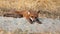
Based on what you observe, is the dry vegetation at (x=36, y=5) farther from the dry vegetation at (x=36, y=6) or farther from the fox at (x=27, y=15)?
the fox at (x=27, y=15)

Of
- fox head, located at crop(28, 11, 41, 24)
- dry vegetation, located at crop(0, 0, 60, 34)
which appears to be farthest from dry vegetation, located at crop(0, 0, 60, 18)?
fox head, located at crop(28, 11, 41, 24)

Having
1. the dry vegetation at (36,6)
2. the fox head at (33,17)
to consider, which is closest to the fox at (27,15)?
the fox head at (33,17)

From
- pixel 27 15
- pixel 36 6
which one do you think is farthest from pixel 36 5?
pixel 27 15

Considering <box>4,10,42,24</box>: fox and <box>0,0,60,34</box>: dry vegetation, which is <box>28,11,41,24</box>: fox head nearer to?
<box>4,10,42,24</box>: fox

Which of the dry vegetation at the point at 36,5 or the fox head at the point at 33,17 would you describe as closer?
the fox head at the point at 33,17

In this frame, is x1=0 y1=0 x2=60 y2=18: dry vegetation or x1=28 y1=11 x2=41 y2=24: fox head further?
x1=0 y1=0 x2=60 y2=18: dry vegetation

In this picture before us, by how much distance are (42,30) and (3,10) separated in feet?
4.87

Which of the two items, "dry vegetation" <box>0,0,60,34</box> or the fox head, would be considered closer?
the fox head

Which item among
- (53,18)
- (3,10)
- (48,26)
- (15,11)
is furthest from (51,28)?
(3,10)

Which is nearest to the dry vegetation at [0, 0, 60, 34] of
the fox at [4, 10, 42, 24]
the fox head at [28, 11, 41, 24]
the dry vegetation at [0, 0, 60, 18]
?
the dry vegetation at [0, 0, 60, 18]

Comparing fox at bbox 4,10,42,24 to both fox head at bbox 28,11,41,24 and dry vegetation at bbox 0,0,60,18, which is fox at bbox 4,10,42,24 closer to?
fox head at bbox 28,11,41,24

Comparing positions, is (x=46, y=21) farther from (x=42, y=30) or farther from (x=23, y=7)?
(x=23, y=7)

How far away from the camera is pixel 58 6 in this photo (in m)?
5.70

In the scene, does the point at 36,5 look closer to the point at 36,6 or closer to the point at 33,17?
the point at 36,6
